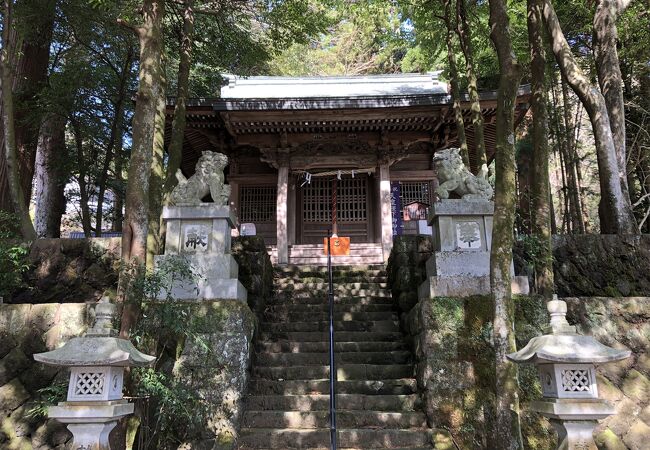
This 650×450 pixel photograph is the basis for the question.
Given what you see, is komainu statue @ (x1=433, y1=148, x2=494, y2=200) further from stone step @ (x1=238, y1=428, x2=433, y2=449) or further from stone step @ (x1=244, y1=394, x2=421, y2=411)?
stone step @ (x1=238, y1=428, x2=433, y2=449)

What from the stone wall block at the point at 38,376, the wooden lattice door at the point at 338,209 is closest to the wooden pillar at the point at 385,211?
the wooden lattice door at the point at 338,209

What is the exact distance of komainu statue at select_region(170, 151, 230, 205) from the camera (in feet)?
20.0

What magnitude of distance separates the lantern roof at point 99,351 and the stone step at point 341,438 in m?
1.96

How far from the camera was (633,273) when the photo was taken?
7.89m

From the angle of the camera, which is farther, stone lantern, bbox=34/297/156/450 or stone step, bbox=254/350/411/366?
stone step, bbox=254/350/411/366

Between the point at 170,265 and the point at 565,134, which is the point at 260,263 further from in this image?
the point at 565,134

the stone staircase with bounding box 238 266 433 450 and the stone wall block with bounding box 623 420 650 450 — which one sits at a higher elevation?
the stone staircase with bounding box 238 266 433 450

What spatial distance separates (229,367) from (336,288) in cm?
344

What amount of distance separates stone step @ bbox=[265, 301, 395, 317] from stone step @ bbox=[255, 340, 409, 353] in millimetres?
936

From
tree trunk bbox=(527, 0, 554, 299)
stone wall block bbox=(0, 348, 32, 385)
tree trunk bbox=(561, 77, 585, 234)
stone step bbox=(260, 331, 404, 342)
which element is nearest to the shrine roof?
tree trunk bbox=(561, 77, 585, 234)

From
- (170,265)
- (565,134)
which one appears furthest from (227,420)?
(565,134)

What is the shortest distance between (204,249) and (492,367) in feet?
12.8

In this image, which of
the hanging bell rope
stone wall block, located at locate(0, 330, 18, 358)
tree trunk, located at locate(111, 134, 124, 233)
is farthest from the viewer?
tree trunk, located at locate(111, 134, 124, 233)

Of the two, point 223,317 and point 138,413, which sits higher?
point 223,317
